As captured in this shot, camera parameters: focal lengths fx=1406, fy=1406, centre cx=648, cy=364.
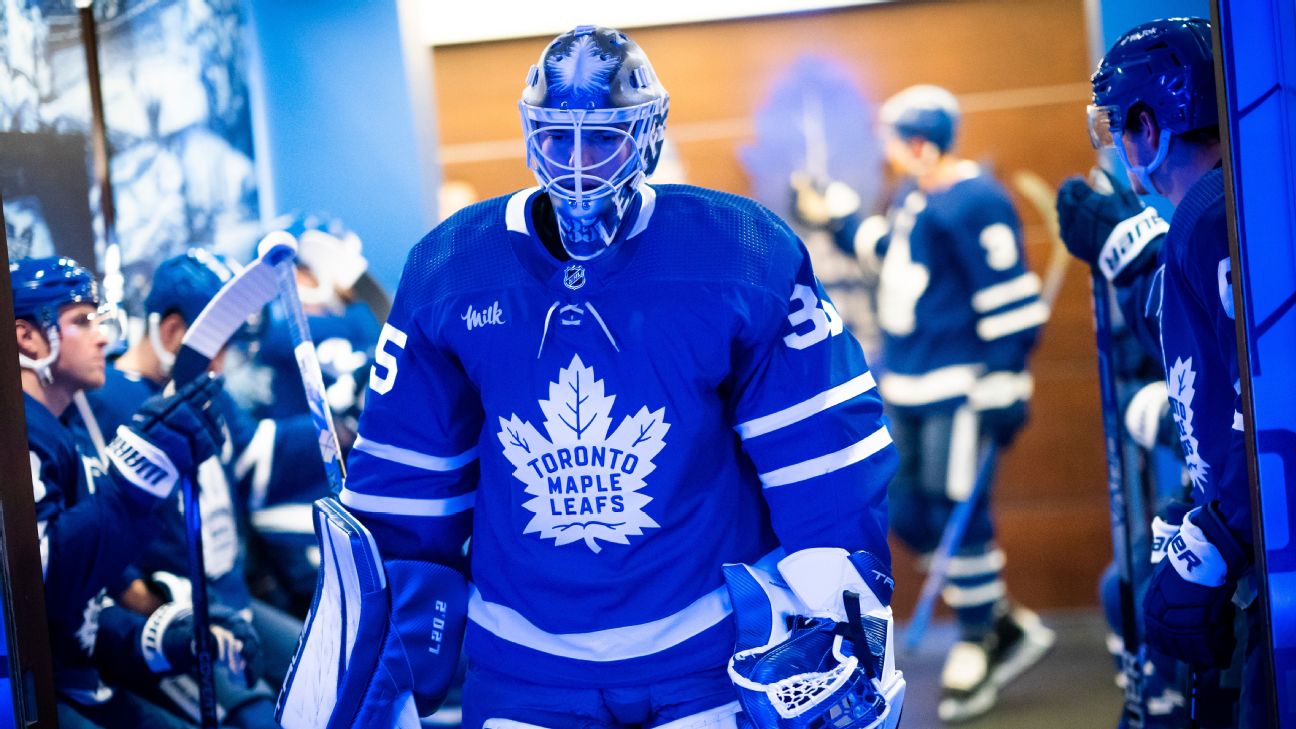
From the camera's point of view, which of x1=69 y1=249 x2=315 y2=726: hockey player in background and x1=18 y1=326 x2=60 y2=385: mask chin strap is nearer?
x1=18 y1=326 x2=60 y2=385: mask chin strap

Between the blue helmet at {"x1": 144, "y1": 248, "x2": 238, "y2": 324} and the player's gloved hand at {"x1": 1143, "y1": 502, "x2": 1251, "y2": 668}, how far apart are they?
1.98 meters

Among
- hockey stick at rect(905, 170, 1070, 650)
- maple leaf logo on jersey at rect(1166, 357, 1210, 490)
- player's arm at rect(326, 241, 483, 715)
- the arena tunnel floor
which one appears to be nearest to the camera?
player's arm at rect(326, 241, 483, 715)

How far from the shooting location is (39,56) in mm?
2760

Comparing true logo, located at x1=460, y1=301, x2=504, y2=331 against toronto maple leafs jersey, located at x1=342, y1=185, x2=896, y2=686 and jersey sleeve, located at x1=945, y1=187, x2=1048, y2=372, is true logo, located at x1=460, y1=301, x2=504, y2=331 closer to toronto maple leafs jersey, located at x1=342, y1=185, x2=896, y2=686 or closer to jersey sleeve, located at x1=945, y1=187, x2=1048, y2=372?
toronto maple leafs jersey, located at x1=342, y1=185, x2=896, y2=686

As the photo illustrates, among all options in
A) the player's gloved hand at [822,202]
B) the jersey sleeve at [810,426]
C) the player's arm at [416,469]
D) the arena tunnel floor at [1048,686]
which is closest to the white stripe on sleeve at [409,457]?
the player's arm at [416,469]

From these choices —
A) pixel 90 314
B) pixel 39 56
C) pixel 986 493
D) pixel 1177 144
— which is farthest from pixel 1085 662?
pixel 39 56

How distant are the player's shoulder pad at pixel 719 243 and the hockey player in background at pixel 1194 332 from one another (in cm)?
61

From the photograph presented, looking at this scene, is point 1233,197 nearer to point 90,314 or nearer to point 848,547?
point 848,547

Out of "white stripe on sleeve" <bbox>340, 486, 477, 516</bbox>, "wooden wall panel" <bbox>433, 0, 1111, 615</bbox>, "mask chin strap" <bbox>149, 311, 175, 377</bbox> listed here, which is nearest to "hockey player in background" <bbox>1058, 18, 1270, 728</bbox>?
"white stripe on sleeve" <bbox>340, 486, 477, 516</bbox>

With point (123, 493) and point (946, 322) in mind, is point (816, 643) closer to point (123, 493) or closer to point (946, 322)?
point (123, 493)

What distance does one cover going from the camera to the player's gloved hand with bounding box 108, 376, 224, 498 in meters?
2.85

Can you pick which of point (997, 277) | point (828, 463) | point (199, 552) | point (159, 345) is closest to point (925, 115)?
point (997, 277)

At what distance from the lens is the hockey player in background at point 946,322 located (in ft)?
13.4

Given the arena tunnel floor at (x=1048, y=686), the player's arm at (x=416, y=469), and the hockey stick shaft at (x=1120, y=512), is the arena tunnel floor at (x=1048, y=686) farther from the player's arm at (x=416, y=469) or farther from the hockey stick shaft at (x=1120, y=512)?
the player's arm at (x=416, y=469)
